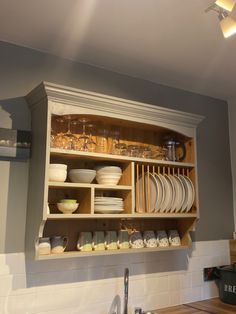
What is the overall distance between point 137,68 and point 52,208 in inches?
44.7

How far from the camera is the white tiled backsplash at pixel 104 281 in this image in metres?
1.80

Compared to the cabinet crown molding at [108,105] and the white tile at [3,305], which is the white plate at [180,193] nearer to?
the cabinet crown molding at [108,105]

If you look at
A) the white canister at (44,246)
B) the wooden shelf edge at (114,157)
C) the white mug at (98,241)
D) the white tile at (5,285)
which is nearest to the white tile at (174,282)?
the white mug at (98,241)

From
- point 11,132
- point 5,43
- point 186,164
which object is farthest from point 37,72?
point 186,164

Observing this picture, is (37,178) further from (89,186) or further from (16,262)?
(16,262)

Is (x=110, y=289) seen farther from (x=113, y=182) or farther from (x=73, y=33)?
(x=73, y=33)

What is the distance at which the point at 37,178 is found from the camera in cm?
179

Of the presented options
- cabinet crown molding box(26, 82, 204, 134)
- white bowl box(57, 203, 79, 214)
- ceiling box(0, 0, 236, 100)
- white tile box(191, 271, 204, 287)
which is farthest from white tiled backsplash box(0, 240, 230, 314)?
ceiling box(0, 0, 236, 100)

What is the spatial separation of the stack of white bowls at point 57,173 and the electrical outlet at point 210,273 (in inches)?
56.0

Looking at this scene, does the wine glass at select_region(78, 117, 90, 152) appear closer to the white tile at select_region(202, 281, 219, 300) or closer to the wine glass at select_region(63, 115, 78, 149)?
the wine glass at select_region(63, 115, 78, 149)

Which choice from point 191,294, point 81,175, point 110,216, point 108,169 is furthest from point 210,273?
point 81,175

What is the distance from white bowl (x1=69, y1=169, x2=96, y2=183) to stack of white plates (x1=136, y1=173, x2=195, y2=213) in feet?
1.30

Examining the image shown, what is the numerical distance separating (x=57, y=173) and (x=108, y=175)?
1.05 feet

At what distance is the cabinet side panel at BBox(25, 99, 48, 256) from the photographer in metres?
1.73
